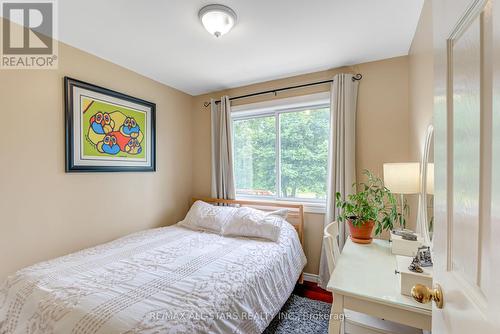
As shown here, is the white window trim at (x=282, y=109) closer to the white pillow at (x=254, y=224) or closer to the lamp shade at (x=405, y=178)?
the white pillow at (x=254, y=224)

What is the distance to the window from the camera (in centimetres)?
274

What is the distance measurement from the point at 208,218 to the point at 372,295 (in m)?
1.89

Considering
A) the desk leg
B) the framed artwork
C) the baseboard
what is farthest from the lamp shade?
the framed artwork

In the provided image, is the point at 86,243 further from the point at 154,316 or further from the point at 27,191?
the point at 154,316

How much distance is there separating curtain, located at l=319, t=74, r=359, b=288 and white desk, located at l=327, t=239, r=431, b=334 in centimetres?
95

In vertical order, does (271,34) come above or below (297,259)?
above

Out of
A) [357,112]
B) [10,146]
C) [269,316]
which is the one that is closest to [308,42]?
[357,112]

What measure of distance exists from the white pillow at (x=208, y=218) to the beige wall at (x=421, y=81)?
1847 mm

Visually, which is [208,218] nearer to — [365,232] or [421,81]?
[365,232]

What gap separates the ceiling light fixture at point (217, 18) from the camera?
158 cm

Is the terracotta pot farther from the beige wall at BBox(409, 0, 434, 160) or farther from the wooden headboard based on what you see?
the wooden headboard

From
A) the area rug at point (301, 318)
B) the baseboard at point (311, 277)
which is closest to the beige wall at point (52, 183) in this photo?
the area rug at point (301, 318)

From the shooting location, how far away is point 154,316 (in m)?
1.12

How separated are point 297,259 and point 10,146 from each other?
8.42 ft
